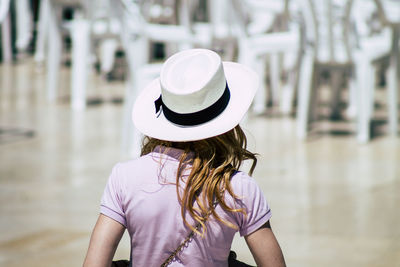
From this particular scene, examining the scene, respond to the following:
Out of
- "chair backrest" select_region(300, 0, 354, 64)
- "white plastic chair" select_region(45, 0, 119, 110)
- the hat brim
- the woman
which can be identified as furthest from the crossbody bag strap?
"white plastic chair" select_region(45, 0, 119, 110)

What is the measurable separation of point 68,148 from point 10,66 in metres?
4.85

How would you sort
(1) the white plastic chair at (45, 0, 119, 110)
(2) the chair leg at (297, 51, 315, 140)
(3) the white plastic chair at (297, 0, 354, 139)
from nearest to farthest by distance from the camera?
(3) the white plastic chair at (297, 0, 354, 139) → (2) the chair leg at (297, 51, 315, 140) → (1) the white plastic chair at (45, 0, 119, 110)

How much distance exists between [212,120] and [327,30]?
373 centimetres

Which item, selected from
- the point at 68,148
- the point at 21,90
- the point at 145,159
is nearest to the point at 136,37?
the point at 68,148

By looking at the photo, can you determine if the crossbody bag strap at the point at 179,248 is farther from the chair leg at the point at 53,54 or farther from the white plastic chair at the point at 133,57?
the chair leg at the point at 53,54

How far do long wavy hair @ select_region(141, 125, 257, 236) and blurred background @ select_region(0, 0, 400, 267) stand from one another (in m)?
0.27

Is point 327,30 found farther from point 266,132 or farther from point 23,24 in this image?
point 23,24

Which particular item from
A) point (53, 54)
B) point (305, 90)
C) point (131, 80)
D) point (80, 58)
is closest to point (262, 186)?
point (131, 80)

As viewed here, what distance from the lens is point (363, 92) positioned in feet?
17.8

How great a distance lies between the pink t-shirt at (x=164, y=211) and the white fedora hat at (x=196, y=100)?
0.24 ft

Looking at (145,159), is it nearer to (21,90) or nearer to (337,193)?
(337,193)

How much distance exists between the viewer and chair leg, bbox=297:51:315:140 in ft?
18.2

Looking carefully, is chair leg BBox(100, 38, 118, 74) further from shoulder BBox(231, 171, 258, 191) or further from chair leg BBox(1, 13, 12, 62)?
shoulder BBox(231, 171, 258, 191)

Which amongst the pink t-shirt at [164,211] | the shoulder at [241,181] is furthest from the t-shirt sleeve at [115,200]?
the shoulder at [241,181]
